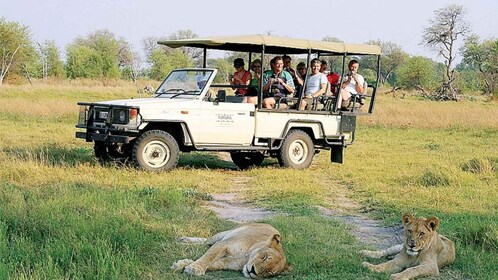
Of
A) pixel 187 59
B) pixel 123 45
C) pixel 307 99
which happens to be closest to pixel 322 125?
pixel 307 99

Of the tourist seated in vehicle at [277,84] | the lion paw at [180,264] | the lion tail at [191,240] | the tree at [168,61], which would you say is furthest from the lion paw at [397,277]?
the tree at [168,61]

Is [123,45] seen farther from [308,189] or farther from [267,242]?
[267,242]

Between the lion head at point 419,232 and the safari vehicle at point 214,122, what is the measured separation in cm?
577

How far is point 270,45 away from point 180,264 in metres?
6.58

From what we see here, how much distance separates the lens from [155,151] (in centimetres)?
1059

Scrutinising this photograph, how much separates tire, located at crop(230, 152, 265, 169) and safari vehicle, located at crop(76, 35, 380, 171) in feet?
0.06

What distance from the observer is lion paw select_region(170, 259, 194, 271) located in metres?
5.28

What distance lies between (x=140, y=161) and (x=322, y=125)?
11.7ft

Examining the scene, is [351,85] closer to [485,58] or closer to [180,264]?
[180,264]

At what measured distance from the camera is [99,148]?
1123 cm

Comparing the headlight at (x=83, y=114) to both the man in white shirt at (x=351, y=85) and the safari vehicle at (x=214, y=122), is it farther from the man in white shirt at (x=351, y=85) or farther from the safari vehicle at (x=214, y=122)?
the man in white shirt at (x=351, y=85)

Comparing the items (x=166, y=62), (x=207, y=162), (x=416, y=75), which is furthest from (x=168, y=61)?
(x=207, y=162)

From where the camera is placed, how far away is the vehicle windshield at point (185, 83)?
11125 mm

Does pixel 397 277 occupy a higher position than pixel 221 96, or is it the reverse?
pixel 221 96
